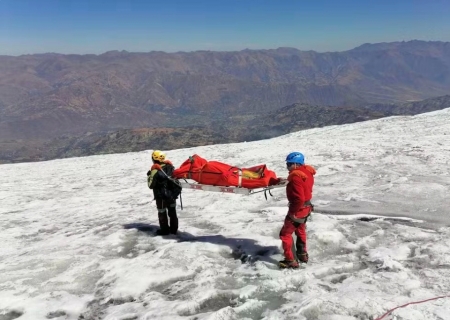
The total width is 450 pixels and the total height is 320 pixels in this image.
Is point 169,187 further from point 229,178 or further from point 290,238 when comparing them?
point 290,238

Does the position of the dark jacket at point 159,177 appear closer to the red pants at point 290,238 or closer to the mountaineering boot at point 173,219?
the mountaineering boot at point 173,219

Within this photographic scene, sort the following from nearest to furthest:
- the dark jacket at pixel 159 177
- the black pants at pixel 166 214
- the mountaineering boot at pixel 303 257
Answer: the mountaineering boot at pixel 303 257 → the dark jacket at pixel 159 177 → the black pants at pixel 166 214

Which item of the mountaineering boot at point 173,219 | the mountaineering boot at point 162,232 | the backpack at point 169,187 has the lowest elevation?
the mountaineering boot at point 162,232

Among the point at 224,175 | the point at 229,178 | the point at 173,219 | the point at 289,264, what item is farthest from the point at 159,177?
the point at 289,264

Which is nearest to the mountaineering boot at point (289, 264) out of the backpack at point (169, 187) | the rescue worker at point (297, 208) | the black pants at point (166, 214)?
the rescue worker at point (297, 208)

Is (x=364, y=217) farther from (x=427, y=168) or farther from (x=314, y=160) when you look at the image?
(x=314, y=160)

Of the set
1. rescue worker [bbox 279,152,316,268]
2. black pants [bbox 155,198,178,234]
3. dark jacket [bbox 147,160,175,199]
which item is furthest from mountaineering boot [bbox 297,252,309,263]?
dark jacket [bbox 147,160,175,199]
